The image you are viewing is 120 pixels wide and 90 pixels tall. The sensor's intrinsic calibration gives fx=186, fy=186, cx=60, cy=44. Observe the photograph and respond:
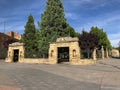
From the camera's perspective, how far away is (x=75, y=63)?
22281 millimetres

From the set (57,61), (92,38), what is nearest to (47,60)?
(57,61)

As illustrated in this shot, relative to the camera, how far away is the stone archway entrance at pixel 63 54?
24906 millimetres

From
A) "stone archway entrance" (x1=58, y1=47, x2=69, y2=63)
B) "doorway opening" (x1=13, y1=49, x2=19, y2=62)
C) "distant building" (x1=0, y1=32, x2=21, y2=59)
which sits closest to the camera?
"stone archway entrance" (x1=58, y1=47, x2=69, y2=63)

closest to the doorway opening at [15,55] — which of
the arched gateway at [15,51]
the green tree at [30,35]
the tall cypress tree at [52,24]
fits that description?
the arched gateway at [15,51]

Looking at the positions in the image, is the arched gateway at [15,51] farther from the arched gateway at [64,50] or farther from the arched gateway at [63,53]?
the arched gateway at [64,50]

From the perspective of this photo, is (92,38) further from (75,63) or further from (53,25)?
(75,63)

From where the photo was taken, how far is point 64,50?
25.4 metres

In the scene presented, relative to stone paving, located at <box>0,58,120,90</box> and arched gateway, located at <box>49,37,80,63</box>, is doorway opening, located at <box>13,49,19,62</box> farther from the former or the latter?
stone paving, located at <box>0,58,120,90</box>

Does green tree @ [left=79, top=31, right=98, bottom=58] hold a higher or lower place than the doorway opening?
higher

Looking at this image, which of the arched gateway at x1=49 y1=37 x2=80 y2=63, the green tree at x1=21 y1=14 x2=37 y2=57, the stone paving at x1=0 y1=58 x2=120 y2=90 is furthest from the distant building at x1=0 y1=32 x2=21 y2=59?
the stone paving at x1=0 y1=58 x2=120 y2=90

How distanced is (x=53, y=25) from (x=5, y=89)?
1066 inches

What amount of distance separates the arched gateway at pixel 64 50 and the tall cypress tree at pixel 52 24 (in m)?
8.76

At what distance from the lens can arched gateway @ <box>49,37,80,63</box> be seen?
2243 centimetres

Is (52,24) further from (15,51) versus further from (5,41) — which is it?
(5,41)
